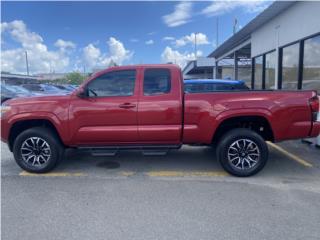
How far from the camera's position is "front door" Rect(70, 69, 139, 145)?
5.09 metres

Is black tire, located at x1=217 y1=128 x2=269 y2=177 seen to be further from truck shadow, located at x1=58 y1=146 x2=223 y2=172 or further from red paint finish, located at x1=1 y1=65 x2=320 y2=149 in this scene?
truck shadow, located at x1=58 y1=146 x2=223 y2=172

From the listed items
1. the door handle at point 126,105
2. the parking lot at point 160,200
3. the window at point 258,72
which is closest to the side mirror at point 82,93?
the door handle at point 126,105

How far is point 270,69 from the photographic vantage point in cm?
1353

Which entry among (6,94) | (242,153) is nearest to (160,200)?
(242,153)

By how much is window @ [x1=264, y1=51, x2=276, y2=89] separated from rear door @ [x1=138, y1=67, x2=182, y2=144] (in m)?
9.12

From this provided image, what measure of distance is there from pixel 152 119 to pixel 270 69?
1016 centimetres

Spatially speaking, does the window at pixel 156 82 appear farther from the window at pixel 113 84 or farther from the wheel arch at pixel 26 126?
the wheel arch at pixel 26 126

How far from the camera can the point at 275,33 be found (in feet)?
41.1

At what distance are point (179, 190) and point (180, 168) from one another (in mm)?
1104

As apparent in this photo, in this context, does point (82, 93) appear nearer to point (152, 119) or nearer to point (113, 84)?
point (113, 84)

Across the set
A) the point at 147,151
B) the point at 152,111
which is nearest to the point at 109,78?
the point at 152,111

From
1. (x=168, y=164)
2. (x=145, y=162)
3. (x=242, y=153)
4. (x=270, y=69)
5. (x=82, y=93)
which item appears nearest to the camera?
(x=242, y=153)

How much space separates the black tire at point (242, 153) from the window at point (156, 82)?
1.35m

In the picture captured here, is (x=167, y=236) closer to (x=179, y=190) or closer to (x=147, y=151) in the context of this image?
(x=179, y=190)
